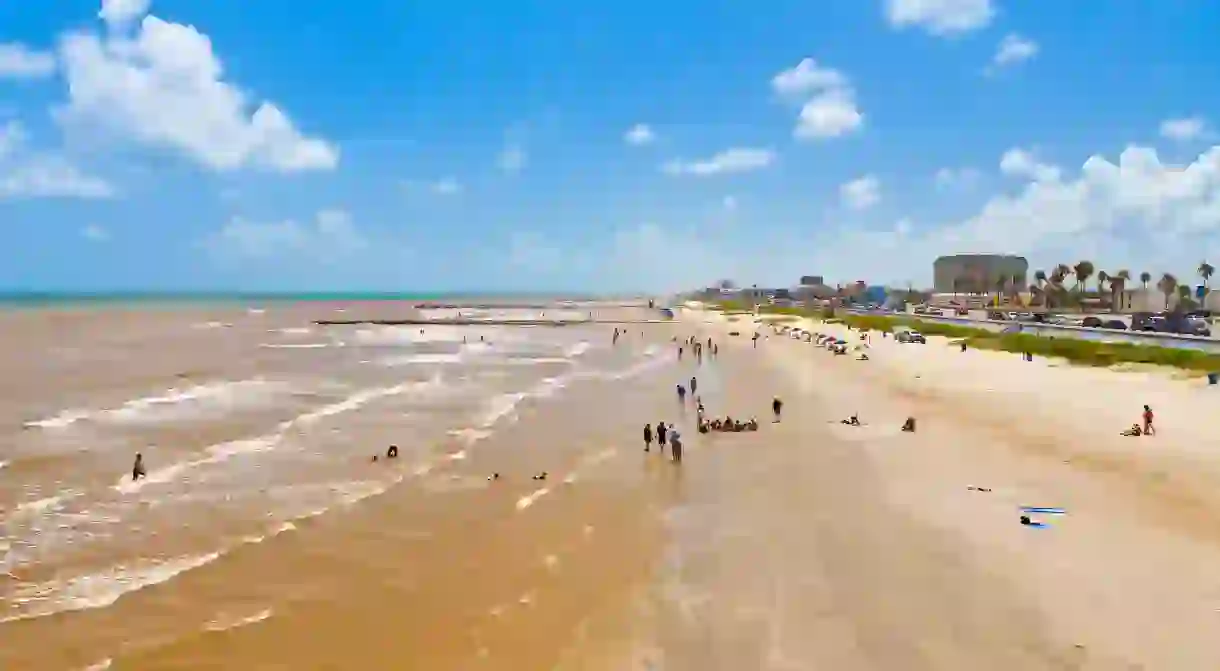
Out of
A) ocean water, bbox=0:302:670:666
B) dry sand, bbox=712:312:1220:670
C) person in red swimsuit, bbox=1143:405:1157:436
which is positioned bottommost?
ocean water, bbox=0:302:670:666

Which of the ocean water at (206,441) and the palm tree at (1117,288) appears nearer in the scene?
the ocean water at (206,441)

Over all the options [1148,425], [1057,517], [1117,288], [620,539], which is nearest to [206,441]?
[620,539]

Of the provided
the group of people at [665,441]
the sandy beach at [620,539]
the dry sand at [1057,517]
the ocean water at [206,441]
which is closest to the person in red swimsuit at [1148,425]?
the dry sand at [1057,517]

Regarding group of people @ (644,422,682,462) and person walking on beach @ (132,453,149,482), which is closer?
person walking on beach @ (132,453,149,482)

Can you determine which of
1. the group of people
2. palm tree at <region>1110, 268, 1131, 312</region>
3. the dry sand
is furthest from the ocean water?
palm tree at <region>1110, 268, 1131, 312</region>

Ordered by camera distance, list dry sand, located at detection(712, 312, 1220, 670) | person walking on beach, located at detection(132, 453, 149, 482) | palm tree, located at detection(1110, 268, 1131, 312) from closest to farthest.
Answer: dry sand, located at detection(712, 312, 1220, 670)
person walking on beach, located at detection(132, 453, 149, 482)
palm tree, located at detection(1110, 268, 1131, 312)

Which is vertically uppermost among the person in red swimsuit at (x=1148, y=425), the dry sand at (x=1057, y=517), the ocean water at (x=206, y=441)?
the person in red swimsuit at (x=1148, y=425)

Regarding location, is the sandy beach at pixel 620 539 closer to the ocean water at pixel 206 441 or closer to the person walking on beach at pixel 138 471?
the ocean water at pixel 206 441

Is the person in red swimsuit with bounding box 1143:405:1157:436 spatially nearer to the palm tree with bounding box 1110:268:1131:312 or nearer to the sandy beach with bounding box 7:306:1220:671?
the sandy beach with bounding box 7:306:1220:671

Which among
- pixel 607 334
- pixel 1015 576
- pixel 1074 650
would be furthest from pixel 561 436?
pixel 607 334

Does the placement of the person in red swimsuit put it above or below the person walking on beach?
above
